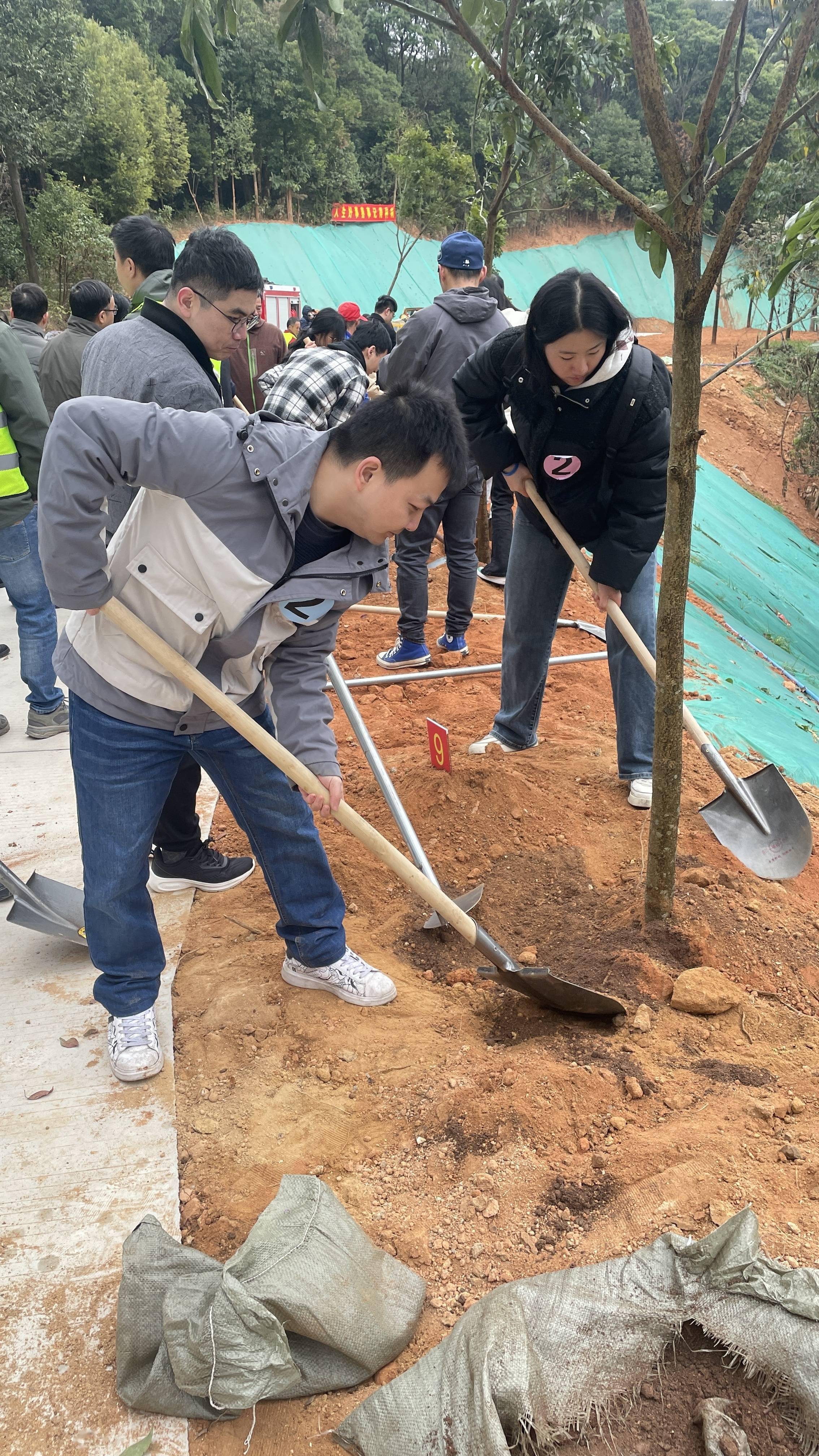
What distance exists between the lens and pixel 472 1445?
1.36 m

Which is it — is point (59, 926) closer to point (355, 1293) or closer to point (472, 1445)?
point (355, 1293)

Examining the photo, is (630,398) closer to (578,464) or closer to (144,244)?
(578,464)

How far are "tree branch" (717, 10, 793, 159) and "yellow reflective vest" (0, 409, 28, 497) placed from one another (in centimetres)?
310

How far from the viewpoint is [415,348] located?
506cm

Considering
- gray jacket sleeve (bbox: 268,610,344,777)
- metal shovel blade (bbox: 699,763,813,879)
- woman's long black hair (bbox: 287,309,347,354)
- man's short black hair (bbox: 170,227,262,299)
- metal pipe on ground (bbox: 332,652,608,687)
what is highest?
man's short black hair (bbox: 170,227,262,299)

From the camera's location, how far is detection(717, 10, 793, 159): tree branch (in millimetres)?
1958

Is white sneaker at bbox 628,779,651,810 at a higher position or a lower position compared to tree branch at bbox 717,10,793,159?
lower

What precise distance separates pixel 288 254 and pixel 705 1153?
1300 inches

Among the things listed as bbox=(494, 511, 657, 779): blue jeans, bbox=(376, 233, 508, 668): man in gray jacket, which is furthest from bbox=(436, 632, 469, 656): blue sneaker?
bbox=(494, 511, 657, 779): blue jeans

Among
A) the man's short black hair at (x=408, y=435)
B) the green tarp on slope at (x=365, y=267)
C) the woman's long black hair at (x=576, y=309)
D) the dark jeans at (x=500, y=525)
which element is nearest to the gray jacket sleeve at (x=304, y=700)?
the man's short black hair at (x=408, y=435)

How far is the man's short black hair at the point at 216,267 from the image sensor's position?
257 cm

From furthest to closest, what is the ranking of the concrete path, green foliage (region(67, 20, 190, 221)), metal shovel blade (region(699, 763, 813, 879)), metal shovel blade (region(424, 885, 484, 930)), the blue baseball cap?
1. green foliage (region(67, 20, 190, 221))
2. the blue baseball cap
3. metal shovel blade (region(699, 763, 813, 879))
4. metal shovel blade (region(424, 885, 484, 930))
5. the concrete path

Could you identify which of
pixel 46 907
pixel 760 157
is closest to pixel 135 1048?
pixel 46 907

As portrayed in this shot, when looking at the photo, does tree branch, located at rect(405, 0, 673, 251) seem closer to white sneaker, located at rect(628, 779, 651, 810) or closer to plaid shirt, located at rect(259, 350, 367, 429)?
plaid shirt, located at rect(259, 350, 367, 429)
